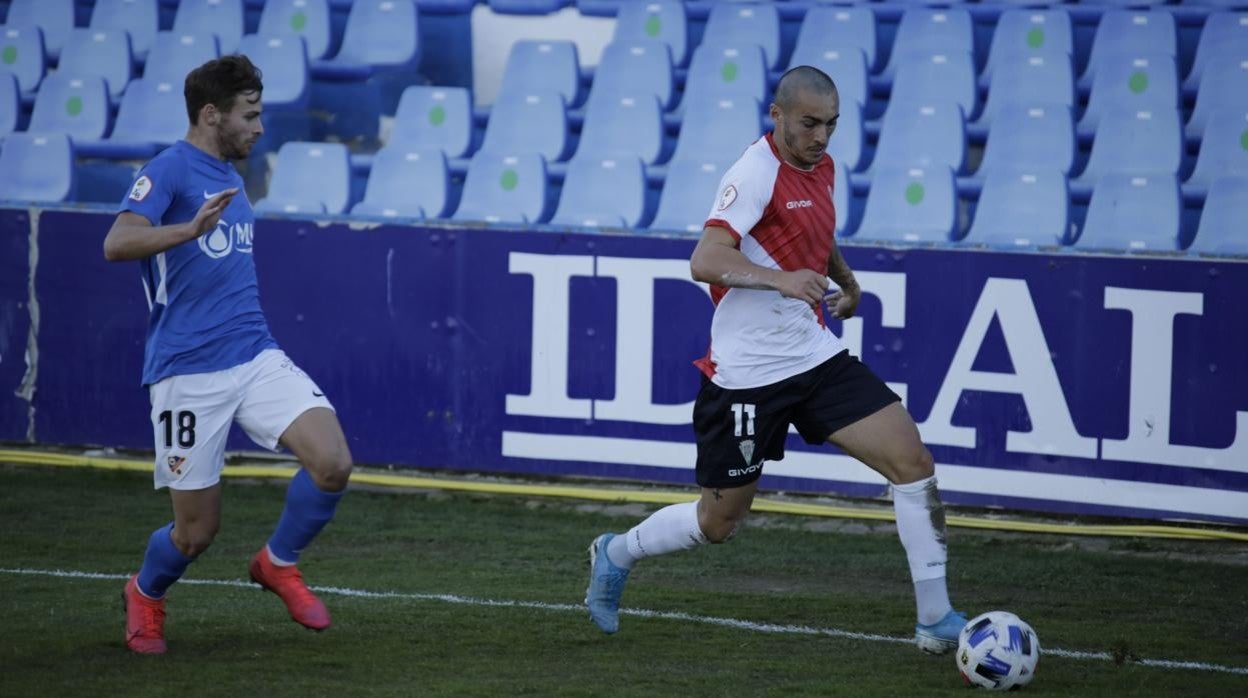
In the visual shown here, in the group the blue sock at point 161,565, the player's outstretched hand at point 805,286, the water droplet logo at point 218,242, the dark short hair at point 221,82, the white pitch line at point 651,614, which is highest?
the dark short hair at point 221,82

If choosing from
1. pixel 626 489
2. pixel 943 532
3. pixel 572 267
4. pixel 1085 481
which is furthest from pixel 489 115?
pixel 943 532

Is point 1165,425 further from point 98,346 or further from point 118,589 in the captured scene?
point 98,346

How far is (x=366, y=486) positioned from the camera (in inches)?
368

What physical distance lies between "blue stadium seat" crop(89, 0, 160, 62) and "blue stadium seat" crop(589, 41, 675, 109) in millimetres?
3675

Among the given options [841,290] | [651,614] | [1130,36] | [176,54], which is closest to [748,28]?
[1130,36]

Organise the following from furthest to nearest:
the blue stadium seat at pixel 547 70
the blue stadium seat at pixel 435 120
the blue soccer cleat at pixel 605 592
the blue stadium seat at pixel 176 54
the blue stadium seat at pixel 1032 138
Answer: the blue stadium seat at pixel 176 54 < the blue stadium seat at pixel 547 70 < the blue stadium seat at pixel 435 120 < the blue stadium seat at pixel 1032 138 < the blue soccer cleat at pixel 605 592

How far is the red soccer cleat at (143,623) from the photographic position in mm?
5598

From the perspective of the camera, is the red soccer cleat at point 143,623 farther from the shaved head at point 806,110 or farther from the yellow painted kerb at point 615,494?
the yellow painted kerb at point 615,494

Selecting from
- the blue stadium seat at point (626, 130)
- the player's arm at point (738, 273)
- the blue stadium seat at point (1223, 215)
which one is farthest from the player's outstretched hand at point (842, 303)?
the blue stadium seat at point (626, 130)

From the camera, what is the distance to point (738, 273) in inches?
210

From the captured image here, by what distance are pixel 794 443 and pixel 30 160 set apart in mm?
5709

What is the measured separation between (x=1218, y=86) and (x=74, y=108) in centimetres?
771

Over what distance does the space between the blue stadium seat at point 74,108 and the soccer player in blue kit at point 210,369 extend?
6550 mm

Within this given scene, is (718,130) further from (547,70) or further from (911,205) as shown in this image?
(547,70)
